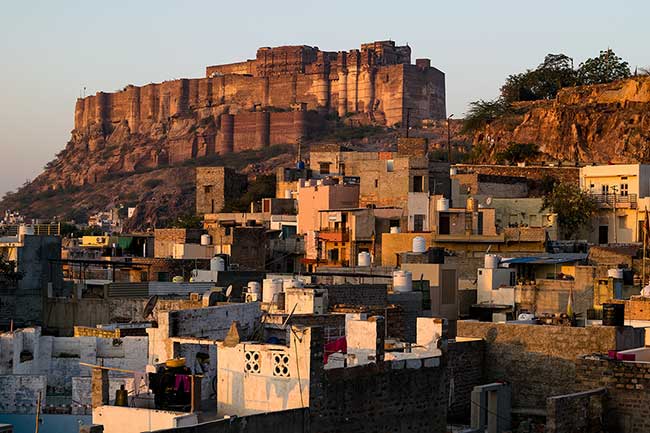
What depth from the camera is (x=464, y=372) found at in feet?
58.2

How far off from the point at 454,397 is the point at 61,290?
11.8 meters

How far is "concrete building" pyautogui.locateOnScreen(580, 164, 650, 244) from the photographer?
1708 inches

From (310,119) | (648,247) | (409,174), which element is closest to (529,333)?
(648,247)

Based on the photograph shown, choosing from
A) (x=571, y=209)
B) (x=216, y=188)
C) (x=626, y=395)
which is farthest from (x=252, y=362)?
(x=216, y=188)

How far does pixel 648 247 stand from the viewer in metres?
34.6

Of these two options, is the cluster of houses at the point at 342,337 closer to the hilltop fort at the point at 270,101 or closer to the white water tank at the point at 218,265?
the white water tank at the point at 218,265

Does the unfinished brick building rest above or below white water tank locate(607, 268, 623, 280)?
above

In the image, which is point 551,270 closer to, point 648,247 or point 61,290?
point 648,247

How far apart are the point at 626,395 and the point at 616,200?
95.4 ft

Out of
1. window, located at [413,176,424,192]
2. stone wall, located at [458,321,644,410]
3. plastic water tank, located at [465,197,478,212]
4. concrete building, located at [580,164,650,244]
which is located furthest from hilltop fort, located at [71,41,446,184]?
stone wall, located at [458,321,644,410]

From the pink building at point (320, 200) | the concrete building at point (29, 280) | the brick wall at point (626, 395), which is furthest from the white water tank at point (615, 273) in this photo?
the pink building at point (320, 200)

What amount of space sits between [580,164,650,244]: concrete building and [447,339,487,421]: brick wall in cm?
2558

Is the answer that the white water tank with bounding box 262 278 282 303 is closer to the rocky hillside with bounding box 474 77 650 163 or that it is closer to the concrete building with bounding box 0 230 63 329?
the concrete building with bounding box 0 230 63 329

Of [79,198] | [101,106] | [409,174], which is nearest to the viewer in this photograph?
[409,174]
